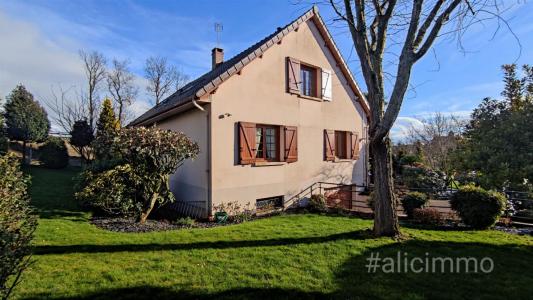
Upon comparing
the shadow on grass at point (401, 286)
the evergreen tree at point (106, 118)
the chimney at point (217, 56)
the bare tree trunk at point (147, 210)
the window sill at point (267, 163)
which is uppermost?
the chimney at point (217, 56)

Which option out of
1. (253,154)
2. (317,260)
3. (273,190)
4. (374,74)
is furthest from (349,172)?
(317,260)

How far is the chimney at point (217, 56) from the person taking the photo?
555 inches

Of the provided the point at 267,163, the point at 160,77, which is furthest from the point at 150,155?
the point at 160,77

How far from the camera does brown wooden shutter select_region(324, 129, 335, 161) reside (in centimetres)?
1189

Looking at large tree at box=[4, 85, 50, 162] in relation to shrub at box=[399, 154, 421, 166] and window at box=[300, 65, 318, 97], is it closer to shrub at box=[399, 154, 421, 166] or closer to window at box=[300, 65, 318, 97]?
window at box=[300, 65, 318, 97]

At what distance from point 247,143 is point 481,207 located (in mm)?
6782

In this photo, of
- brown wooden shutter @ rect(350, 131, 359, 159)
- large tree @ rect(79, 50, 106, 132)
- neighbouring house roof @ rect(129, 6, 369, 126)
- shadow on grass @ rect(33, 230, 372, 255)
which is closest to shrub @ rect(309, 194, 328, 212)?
shadow on grass @ rect(33, 230, 372, 255)

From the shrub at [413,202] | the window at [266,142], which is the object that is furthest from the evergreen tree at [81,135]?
the shrub at [413,202]

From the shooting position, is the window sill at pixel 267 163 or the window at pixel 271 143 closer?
the window at pixel 271 143

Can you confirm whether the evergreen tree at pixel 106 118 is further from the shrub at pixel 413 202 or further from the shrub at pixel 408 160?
the shrub at pixel 408 160

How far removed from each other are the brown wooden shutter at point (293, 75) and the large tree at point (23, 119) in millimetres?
21117

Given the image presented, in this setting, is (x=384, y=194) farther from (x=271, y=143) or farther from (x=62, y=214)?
(x=62, y=214)

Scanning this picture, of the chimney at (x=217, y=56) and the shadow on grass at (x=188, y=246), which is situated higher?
the chimney at (x=217, y=56)

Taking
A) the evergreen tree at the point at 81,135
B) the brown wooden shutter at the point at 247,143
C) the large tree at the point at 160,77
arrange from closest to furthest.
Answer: the brown wooden shutter at the point at 247,143 → the evergreen tree at the point at 81,135 → the large tree at the point at 160,77
